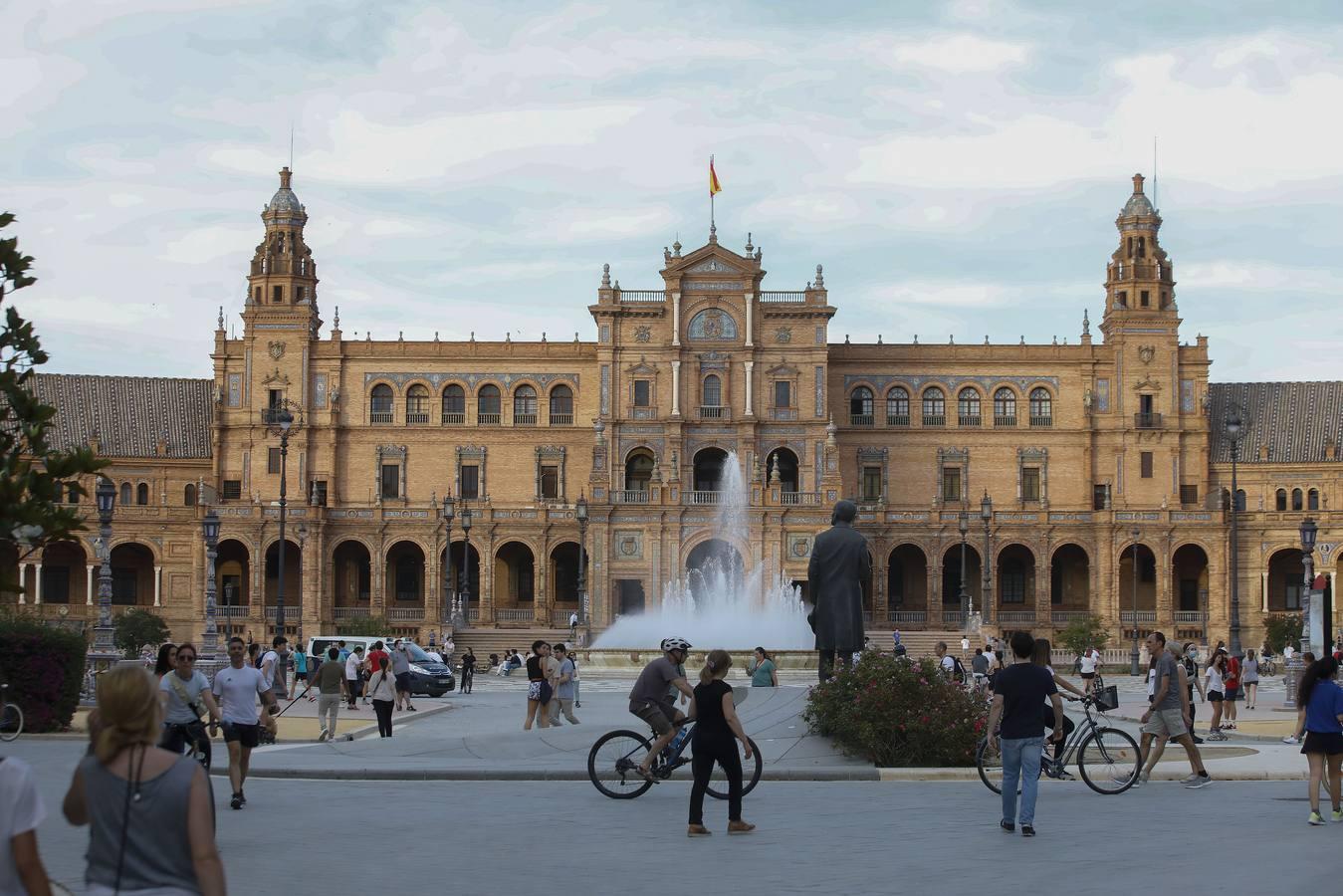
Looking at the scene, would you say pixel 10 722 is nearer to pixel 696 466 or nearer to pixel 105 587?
pixel 105 587

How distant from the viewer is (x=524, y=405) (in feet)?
284

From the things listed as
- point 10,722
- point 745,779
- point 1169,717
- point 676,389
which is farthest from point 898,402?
point 1169,717

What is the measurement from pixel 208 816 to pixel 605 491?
232 feet

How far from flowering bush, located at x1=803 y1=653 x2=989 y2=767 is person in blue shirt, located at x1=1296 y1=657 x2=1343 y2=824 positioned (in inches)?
232

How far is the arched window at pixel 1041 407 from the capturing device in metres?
86.1

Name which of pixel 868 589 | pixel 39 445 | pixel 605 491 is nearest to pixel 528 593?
pixel 605 491

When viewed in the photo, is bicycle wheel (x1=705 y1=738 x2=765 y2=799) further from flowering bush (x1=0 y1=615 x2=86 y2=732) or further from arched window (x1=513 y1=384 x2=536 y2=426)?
arched window (x1=513 y1=384 x2=536 y2=426)

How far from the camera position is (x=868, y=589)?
82.2 m

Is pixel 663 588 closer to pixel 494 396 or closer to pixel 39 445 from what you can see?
pixel 494 396

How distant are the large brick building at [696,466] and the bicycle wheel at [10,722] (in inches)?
1956

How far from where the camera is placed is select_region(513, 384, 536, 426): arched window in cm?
8638

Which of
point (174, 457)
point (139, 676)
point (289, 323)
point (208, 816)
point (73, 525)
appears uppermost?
point (289, 323)

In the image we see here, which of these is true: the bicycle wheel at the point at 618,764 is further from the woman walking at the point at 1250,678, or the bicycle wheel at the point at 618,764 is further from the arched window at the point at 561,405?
the arched window at the point at 561,405

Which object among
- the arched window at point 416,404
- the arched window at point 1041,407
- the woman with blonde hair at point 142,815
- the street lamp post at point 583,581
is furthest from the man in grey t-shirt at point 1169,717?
the arched window at point 416,404
